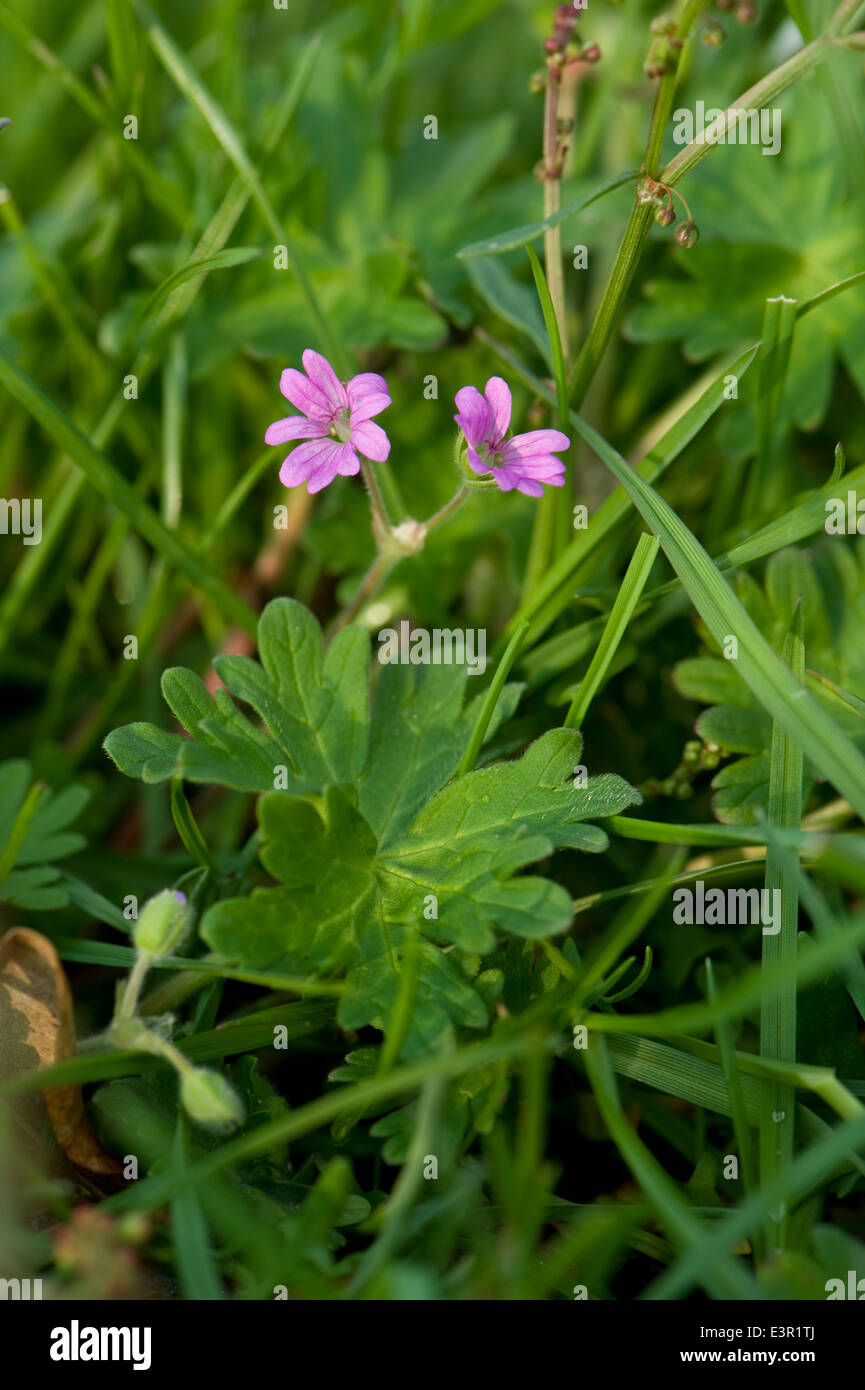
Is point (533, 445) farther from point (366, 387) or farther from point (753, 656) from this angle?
point (753, 656)

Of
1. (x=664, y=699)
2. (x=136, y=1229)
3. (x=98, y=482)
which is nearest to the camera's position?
(x=136, y=1229)

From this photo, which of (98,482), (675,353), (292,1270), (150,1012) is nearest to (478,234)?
(675,353)

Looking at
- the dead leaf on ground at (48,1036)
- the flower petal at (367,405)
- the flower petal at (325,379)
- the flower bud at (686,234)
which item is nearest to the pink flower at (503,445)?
the flower petal at (367,405)

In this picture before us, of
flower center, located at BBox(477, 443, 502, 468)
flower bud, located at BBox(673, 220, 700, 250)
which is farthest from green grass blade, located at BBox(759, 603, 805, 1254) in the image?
flower bud, located at BBox(673, 220, 700, 250)

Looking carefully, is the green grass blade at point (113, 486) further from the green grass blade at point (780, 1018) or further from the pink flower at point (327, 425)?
the green grass blade at point (780, 1018)
